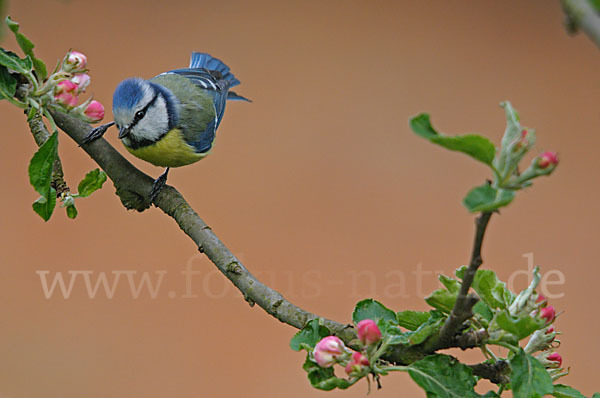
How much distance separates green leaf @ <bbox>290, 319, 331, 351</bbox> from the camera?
0.54 meters

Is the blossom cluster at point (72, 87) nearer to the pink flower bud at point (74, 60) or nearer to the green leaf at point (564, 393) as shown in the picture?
the pink flower bud at point (74, 60)

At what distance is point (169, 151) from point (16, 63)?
2.14ft

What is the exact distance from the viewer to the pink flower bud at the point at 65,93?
60 centimetres

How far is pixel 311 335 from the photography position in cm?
54

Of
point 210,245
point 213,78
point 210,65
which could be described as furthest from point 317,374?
point 210,65

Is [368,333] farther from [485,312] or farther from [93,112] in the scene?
[93,112]

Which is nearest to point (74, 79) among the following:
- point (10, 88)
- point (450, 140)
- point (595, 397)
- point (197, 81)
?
point (10, 88)

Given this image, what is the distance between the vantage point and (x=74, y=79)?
2.01 ft

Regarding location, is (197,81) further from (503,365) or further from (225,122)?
(225,122)

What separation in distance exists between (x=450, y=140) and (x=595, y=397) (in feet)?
0.97

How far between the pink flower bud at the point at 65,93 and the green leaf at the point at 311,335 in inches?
11.8

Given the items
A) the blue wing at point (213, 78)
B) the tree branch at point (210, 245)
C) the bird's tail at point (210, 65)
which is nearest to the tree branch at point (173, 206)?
the tree branch at point (210, 245)

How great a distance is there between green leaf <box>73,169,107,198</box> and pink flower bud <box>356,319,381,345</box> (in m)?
0.33

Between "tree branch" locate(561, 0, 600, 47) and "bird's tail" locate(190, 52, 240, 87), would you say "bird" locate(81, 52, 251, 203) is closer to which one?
"bird's tail" locate(190, 52, 240, 87)
